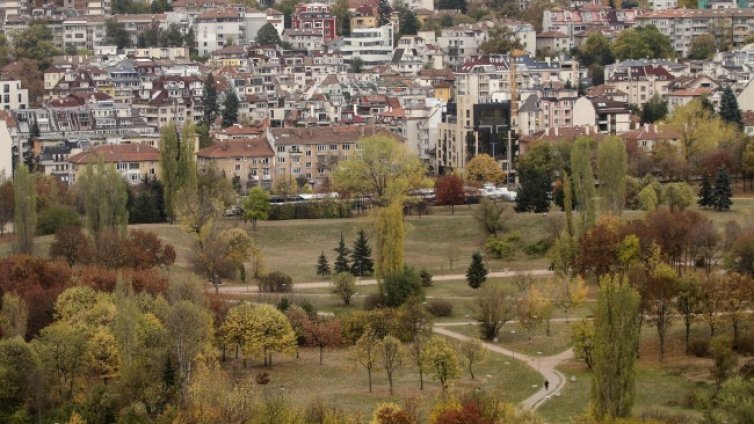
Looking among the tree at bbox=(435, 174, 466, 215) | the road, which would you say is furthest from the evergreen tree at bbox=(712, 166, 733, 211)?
the tree at bbox=(435, 174, 466, 215)

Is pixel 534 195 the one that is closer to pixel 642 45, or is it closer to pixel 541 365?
pixel 541 365

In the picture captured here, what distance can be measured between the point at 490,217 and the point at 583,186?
12.3ft

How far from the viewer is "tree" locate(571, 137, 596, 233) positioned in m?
43.0

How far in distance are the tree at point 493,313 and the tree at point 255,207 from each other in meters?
13.3

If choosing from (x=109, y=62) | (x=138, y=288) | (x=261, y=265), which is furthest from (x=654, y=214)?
(x=109, y=62)

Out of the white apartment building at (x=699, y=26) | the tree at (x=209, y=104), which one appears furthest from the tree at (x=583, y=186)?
the white apartment building at (x=699, y=26)

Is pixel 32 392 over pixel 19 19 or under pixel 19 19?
under

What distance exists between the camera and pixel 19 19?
3169 inches

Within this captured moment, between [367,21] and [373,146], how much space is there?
31699mm

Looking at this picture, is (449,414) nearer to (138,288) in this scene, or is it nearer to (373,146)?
(138,288)

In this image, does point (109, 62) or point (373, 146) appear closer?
point (373, 146)

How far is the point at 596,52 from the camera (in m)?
76.2

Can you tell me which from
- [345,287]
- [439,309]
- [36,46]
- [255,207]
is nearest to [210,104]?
[36,46]

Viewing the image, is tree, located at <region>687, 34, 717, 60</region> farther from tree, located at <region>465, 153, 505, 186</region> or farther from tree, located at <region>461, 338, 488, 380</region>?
tree, located at <region>461, 338, 488, 380</region>
